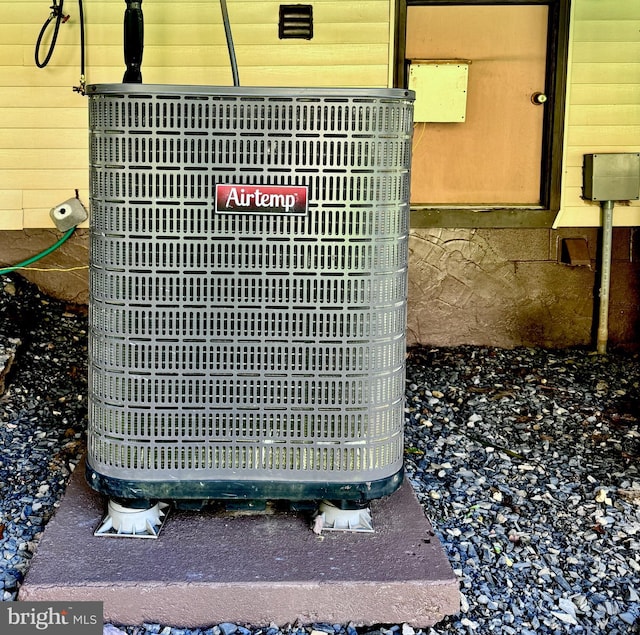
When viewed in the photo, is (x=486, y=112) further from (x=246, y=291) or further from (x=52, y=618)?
(x=52, y=618)

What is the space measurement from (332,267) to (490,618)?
111cm

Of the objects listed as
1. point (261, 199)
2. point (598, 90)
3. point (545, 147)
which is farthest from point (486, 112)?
point (261, 199)

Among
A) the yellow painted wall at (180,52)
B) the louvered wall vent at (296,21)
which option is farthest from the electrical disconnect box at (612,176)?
the louvered wall vent at (296,21)

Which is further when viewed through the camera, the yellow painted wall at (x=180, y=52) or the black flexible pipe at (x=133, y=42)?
the yellow painted wall at (x=180, y=52)

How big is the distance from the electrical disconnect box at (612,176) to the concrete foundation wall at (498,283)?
0.83 ft

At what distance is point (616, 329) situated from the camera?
5.47 metres

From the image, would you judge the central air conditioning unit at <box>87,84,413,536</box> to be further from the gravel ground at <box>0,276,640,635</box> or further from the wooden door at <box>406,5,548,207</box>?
the wooden door at <box>406,5,548,207</box>

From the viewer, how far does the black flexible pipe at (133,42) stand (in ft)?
8.84

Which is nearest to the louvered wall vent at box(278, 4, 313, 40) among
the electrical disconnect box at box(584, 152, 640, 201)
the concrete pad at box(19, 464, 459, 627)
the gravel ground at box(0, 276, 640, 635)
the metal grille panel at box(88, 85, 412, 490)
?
the electrical disconnect box at box(584, 152, 640, 201)

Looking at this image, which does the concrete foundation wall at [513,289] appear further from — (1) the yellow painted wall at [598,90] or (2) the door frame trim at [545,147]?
(1) the yellow painted wall at [598,90]

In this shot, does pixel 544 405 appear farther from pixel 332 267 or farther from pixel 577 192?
pixel 332 267

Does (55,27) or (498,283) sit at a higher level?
(55,27)

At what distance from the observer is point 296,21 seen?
5012 millimetres

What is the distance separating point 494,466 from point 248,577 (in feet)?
5.07
